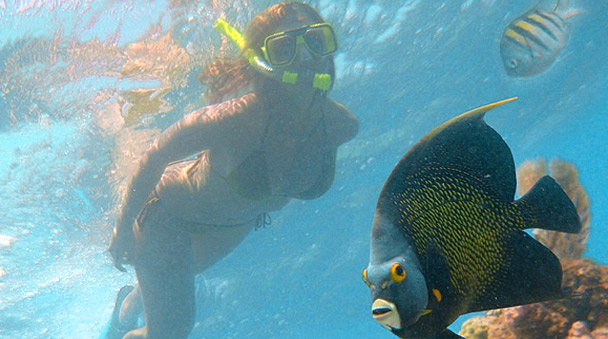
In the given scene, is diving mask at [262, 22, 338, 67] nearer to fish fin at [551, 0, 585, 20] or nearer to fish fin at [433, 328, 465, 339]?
fish fin at [433, 328, 465, 339]

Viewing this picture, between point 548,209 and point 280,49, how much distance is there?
383 cm

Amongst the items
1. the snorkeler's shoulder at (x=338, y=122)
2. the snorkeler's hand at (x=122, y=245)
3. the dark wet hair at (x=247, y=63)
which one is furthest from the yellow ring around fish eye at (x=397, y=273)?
the snorkeler's hand at (x=122, y=245)

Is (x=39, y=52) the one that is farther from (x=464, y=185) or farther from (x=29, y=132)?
(x=464, y=185)

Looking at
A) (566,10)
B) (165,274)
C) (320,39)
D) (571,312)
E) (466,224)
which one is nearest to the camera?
(466,224)

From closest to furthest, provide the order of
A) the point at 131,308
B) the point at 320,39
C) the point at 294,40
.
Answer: the point at 294,40, the point at 320,39, the point at 131,308

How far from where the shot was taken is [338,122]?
5.61 meters

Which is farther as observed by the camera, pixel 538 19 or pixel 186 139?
pixel 186 139

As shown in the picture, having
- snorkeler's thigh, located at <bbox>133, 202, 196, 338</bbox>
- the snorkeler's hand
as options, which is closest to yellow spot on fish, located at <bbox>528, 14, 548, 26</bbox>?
snorkeler's thigh, located at <bbox>133, 202, 196, 338</bbox>

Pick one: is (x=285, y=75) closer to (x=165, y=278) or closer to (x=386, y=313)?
(x=386, y=313)

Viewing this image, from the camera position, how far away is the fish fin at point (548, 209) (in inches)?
40.9

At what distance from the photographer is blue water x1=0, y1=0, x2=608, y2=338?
8.17 meters

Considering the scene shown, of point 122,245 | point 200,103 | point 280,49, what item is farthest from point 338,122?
point 200,103

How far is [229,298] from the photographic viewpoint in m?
22.2

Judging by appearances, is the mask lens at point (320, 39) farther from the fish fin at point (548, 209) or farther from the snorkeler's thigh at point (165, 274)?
the fish fin at point (548, 209)
